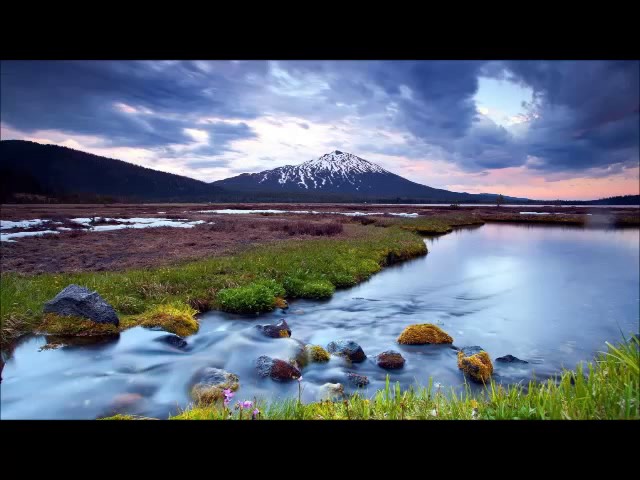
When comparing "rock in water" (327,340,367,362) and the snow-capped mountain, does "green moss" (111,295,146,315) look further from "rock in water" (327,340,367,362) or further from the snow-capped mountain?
the snow-capped mountain

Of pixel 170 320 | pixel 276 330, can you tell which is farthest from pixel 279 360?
pixel 170 320

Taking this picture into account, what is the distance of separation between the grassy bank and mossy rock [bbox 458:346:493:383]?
22.6 feet

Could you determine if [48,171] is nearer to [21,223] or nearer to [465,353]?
[465,353]

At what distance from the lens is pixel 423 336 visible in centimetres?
974

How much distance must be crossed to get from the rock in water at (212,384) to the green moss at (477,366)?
5.27m

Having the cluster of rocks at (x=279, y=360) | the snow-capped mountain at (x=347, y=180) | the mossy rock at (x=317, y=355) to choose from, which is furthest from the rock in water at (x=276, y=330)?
the snow-capped mountain at (x=347, y=180)

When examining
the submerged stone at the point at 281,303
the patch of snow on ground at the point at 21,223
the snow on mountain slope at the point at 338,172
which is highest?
the snow on mountain slope at the point at 338,172

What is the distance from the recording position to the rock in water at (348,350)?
27.5ft

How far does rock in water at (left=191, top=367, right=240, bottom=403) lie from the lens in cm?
611

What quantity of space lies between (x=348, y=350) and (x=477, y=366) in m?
3.06

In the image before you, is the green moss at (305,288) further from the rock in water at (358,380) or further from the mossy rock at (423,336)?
the rock in water at (358,380)
